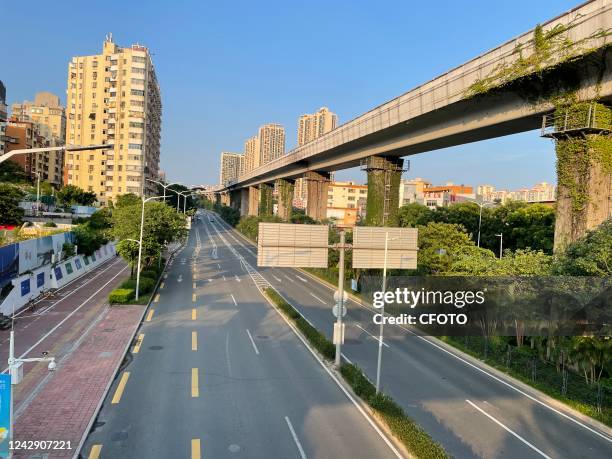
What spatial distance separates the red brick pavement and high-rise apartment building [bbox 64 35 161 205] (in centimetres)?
8705

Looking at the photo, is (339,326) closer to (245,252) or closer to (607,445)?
(607,445)

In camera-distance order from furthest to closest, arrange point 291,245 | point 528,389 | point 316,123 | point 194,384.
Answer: point 316,123 → point 528,389 → point 291,245 → point 194,384

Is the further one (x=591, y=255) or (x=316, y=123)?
(x=316, y=123)

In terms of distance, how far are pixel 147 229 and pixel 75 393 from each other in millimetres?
24120

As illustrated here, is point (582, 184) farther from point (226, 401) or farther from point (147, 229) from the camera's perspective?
point (147, 229)

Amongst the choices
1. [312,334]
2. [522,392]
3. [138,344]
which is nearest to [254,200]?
[312,334]

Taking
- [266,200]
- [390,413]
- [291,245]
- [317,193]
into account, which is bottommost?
[390,413]

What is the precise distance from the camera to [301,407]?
1720 cm

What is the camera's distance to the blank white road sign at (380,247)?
2108 centimetres

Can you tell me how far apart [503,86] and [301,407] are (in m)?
19.1

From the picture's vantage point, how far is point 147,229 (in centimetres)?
4003

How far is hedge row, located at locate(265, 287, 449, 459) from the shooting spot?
531 inches

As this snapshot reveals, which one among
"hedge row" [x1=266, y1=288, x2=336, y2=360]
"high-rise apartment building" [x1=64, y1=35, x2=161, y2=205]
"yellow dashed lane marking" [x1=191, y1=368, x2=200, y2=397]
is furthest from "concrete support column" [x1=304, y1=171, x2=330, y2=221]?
"high-rise apartment building" [x1=64, y1=35, x2=161, y2=205]

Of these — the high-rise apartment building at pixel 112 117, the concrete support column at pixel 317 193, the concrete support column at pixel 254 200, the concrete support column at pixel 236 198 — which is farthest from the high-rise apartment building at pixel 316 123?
the concrete support column at pixel 317 193
